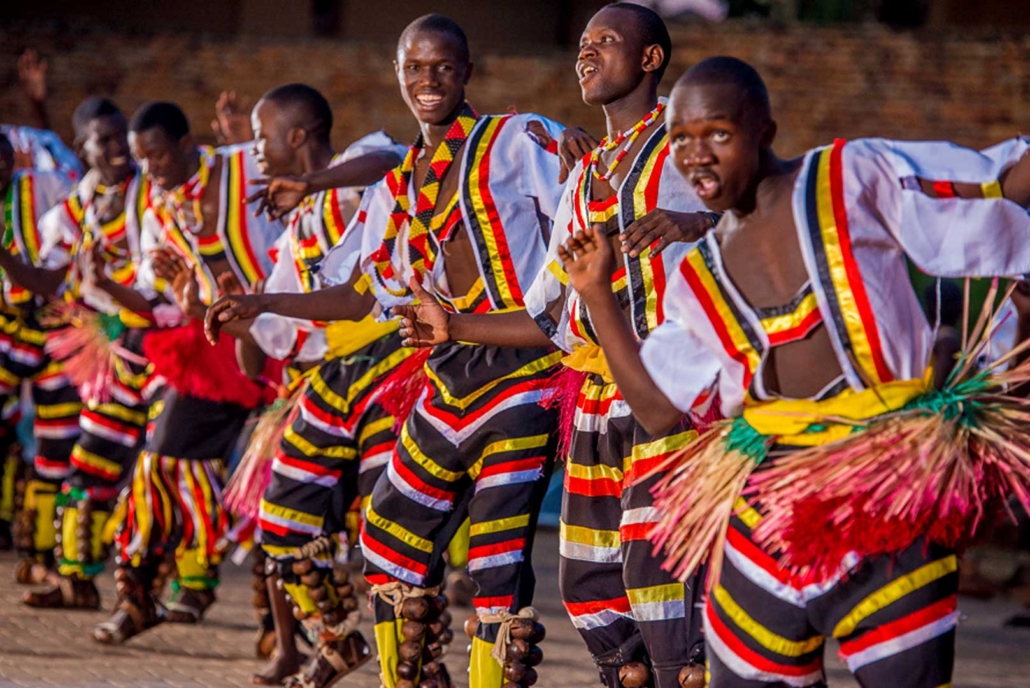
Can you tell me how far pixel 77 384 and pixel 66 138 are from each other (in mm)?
5226

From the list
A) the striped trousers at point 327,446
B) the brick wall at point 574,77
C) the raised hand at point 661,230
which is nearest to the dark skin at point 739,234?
the raised hand at point 661,230

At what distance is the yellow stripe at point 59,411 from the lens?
25.3 ft

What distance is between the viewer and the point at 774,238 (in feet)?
10.1

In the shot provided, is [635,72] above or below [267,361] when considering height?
above

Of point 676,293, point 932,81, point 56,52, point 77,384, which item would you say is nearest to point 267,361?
point 77,384

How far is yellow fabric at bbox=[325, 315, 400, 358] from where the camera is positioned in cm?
529

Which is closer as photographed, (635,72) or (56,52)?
(635,72)

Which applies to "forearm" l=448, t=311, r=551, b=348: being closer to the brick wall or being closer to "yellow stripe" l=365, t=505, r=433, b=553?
"yellow stripe" l=365, t=505, r=433, b=553

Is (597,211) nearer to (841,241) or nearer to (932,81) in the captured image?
(841,241)

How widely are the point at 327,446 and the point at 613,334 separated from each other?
2216 mm

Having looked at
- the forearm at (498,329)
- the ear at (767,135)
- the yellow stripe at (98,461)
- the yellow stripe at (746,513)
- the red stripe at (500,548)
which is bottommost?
the yellow stripe at (98,461)

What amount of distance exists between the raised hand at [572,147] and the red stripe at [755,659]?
5.31 ft

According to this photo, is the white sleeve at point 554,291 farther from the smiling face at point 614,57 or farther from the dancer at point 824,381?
the dancer at point 824,381

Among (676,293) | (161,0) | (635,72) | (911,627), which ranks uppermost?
(161,0)
